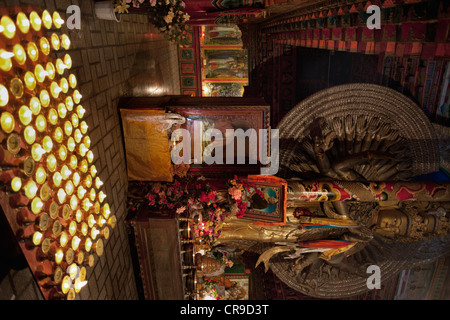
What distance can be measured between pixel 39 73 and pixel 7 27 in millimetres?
515

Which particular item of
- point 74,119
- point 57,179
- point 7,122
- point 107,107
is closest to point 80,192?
point 57,179

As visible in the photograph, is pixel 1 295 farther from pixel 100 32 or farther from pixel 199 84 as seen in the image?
pixel 199 84

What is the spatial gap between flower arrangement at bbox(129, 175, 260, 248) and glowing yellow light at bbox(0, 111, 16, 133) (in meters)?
2.96

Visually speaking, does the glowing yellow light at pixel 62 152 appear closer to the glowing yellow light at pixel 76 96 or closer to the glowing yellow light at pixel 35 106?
the glowing yellow light at pixel 35 106

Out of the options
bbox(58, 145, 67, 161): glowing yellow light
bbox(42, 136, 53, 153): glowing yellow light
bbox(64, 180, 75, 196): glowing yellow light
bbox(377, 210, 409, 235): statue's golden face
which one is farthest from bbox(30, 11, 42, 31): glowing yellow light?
bbox(377, 210, 409, 235): statue's golden face

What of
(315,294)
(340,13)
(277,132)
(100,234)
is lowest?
(315,294)

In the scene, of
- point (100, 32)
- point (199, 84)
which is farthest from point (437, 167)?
point (199, 84)

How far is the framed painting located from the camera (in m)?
5.39

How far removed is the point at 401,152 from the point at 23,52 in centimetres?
624

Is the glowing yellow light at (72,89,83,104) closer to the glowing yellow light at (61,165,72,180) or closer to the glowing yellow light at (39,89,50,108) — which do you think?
the glowing yellow light at (39,89,50,108)

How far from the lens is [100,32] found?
15.0 ft

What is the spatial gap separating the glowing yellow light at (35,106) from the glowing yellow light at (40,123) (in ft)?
0.17

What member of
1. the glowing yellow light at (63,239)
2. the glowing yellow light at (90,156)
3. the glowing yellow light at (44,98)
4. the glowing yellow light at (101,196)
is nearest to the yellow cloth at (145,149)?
the glowing yellow light at (90,156)

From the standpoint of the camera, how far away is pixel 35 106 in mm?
2814
